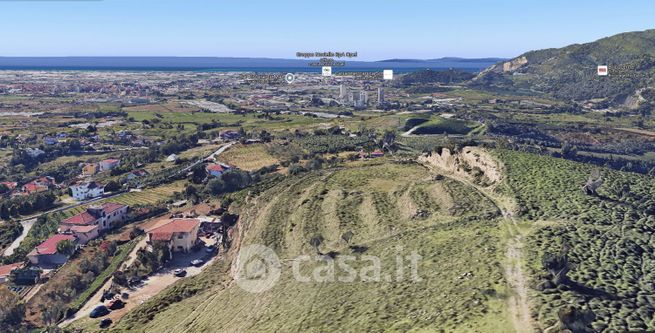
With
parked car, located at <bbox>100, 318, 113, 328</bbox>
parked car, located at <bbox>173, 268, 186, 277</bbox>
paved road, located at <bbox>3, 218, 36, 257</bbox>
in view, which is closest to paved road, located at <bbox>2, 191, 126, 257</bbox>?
paved road, located at <bbox>3, 218, 36, 257</bbox>

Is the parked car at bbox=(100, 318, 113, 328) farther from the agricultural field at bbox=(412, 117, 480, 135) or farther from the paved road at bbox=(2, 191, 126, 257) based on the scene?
the agricultural field at bbox=(412, 117, 480, 135)

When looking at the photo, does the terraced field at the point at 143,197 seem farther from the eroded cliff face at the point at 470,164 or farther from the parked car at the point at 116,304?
the eroded cliff face at the point at 470,164

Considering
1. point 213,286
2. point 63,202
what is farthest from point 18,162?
point 213,286

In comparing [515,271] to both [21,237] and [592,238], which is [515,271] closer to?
[592,238]

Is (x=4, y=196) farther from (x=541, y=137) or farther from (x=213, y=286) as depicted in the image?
(x=541, y=137)

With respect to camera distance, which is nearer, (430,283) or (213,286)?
(430,283)

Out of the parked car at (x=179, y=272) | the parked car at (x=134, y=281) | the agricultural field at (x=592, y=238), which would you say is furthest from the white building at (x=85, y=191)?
the agricultural field at (x=592, y=238)

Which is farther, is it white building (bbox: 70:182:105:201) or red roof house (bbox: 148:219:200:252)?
white building (bbox: 70:182:105:201)

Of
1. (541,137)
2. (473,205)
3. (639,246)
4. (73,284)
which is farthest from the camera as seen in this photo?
(541,137)
